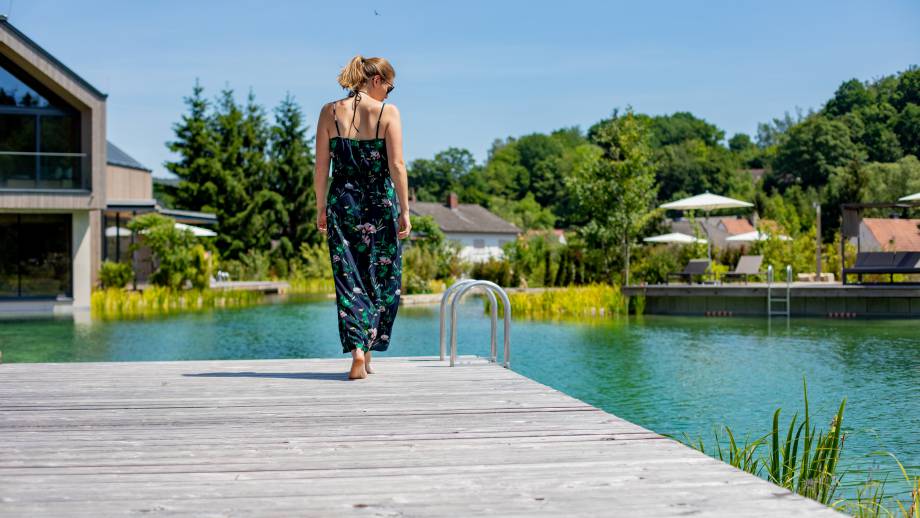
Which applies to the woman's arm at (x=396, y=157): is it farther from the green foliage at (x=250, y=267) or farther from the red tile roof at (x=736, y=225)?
the red tile roof at (x=736, y=225)

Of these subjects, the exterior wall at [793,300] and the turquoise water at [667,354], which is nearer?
the turquoise water at [667,354]

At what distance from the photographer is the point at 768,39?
53.1m

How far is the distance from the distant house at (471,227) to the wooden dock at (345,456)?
2003 inches

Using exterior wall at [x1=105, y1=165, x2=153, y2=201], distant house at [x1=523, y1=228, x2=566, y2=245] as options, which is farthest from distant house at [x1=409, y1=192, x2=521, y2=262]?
exterior wall at [x1=105, y1=165, x2=153, y2=201]

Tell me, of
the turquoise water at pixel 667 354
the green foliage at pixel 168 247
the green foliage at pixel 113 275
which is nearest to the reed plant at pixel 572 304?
the turquoise water at pixel 667 354

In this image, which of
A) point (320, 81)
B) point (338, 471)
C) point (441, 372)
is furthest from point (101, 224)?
point (338, 471)

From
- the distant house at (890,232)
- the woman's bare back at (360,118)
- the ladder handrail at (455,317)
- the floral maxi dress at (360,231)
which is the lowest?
the ladder handrail at (455,317)

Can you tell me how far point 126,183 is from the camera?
3055cm

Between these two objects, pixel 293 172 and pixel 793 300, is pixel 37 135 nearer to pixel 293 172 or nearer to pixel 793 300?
pixel 793 300

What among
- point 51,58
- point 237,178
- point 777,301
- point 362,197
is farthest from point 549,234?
point 362,197

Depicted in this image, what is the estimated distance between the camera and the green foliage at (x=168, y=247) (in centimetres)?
2509

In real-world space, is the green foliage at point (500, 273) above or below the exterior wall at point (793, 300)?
above

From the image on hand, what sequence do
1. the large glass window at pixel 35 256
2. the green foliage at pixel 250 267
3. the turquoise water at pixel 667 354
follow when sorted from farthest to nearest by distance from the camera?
1. the green foliage at pixel 250 267
2. the large glass window at pixel 35 256
3. the turquoise water at pixel 667 354

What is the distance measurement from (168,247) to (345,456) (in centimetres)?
2334
